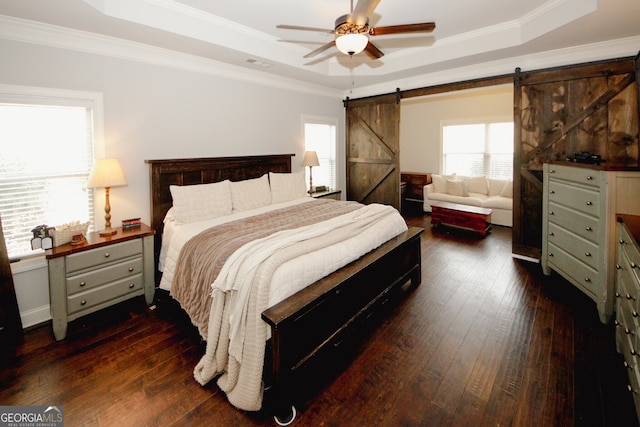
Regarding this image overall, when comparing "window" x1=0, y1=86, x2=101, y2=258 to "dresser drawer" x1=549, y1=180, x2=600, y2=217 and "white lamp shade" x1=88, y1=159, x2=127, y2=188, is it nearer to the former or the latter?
"white lamp shade" x1=88, y1=159, x2=127, y2=188

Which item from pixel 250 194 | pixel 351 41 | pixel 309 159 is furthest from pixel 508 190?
pixel 351 41

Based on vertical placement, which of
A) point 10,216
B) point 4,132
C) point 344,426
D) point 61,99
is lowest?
point 344,426

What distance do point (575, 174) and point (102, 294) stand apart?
Result: 4.76 metres

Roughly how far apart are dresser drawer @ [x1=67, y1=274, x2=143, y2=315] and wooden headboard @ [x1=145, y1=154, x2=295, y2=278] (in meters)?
0.57

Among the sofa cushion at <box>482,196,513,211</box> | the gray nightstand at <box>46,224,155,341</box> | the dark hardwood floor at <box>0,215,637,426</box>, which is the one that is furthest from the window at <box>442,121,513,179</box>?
the gray nightstand at <box>46,224,155,341</box>

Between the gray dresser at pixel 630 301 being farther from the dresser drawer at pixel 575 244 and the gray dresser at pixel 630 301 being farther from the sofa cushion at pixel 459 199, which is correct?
the sofa cushion at pixel 459 199

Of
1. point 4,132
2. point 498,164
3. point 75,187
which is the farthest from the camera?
point 498,164

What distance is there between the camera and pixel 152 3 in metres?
2.93

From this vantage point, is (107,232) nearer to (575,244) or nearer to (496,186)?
(575,244)

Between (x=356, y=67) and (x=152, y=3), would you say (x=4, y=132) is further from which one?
(x=356, y=67)

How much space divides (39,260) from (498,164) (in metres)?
8.15

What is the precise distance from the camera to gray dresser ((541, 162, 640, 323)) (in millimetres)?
2730

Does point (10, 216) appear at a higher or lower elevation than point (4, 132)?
lower

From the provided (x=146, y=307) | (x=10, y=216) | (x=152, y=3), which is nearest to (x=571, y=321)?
(x=146, y=307)
